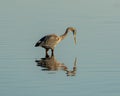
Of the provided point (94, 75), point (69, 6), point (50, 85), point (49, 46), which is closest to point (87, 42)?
point (49, 46)

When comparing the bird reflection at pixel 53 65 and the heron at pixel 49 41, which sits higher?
the heron at pixel 49 41

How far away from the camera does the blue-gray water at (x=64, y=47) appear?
11992 millimetres

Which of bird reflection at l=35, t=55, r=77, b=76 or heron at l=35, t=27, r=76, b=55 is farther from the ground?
heron at l=35, t=27, r=76, b=55

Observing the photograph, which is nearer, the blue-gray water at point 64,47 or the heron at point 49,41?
the blue-gray water at point 64,47

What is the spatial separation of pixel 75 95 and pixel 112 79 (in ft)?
5.58

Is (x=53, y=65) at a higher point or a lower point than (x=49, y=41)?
lower

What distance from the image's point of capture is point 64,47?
57.9 feet

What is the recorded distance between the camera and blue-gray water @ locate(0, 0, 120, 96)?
1199 centimetres

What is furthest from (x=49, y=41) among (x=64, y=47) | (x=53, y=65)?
(x=53, y=65)

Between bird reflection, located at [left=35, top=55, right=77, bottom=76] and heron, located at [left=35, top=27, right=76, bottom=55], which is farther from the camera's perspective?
heron, located at [left=35, top=27, right=76, bottom=55]

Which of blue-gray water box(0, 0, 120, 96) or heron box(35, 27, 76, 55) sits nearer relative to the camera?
blue-gray water box(0, 0, 120, 96)

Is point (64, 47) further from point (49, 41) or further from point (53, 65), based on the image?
point (53, 65)

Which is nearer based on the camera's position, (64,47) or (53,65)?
(53,65)

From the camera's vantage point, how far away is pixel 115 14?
23.7m
